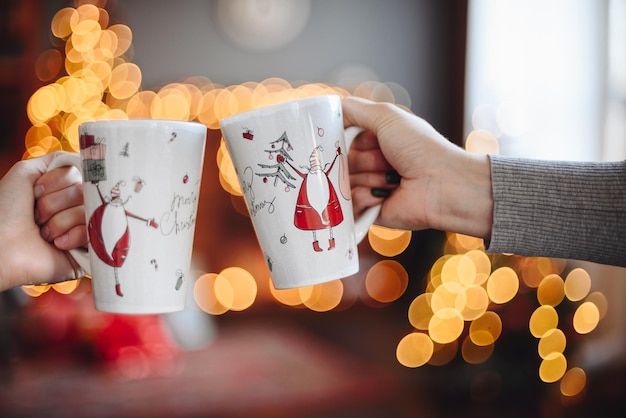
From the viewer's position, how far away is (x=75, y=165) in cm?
72

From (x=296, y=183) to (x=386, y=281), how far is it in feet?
6.93

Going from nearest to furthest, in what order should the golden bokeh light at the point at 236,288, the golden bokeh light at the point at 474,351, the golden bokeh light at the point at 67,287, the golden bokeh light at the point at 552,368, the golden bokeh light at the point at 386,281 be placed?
the golden bokeh light at the point at 552,368, the golden bokeh light at the point at 474,351, the golden bokeh light at the point at 67,287, the golden bokeh light at the point at 236,288, the golden bokeh light at the point at 386,281

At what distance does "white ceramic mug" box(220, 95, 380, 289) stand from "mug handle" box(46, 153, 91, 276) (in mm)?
185

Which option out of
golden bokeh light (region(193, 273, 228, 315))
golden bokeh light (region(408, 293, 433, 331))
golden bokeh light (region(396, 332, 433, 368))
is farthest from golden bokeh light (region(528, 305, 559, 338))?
golden bokeh light (region(193, 273, 228, 315))

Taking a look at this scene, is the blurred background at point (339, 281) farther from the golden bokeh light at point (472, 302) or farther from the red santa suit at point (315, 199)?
the red santa suit at point (315, 199)

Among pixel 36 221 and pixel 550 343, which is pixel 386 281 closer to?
pixel 550 343

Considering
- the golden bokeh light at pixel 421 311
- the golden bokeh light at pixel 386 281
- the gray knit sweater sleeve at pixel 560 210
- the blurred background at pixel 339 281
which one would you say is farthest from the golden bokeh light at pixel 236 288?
the gray knit sweater sleeve at pixel 560 210

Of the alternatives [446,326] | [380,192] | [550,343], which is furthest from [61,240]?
[446,326]

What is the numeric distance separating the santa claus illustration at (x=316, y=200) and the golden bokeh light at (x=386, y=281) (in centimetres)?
198

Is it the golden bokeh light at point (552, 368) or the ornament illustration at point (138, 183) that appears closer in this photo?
the ornament illustration at point (138, 183)

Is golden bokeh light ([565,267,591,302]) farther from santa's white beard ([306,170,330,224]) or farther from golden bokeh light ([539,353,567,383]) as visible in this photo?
santa's white beard ([306,170,330,224])

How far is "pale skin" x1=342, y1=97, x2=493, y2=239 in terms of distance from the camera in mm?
809

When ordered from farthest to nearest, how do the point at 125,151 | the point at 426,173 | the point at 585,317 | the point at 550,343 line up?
the point at 585,317, the point at 550,343, the point at 426,173, the point at 125,151

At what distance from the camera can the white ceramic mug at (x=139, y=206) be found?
0.61 m
